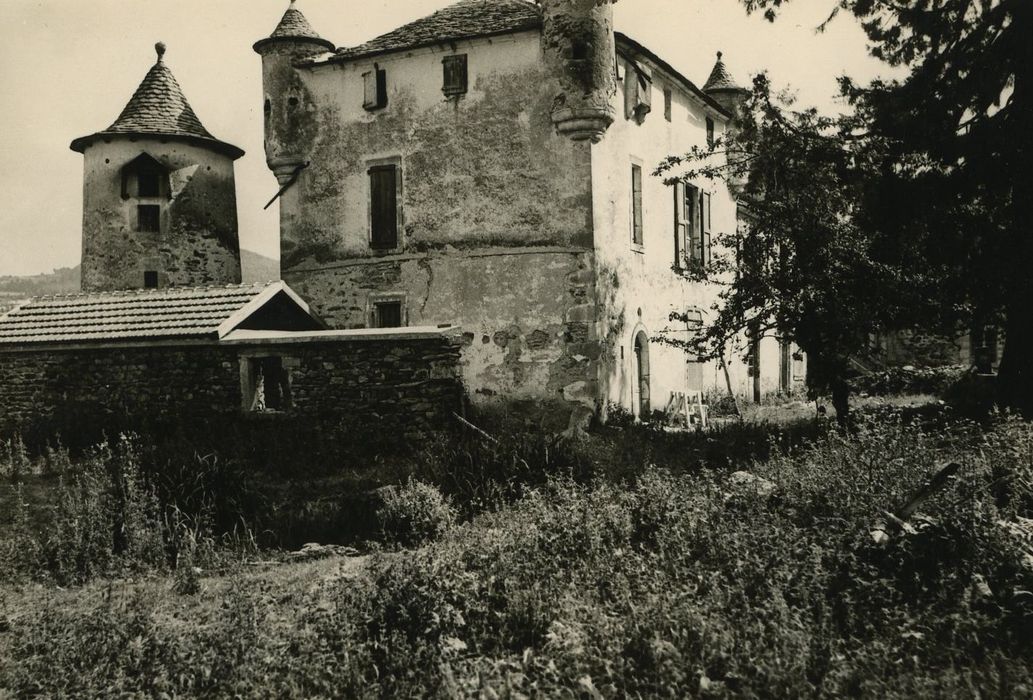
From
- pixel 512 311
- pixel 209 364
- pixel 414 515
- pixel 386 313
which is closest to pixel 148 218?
pixel 386 313

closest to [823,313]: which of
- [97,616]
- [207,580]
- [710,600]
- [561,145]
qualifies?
[561,145]

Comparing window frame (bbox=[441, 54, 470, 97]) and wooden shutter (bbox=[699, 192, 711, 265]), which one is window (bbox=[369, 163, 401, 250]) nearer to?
window frame (bbox=[441, 54, 470, 97])

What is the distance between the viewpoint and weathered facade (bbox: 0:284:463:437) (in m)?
12.6

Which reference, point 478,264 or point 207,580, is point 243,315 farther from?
point 207,580

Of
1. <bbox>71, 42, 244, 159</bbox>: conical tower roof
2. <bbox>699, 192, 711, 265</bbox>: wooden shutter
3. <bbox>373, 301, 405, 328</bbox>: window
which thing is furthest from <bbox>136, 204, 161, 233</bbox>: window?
<bbox>699, 192, 711, 265</bbox>: wooden shutter

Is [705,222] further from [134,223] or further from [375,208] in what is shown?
[134,223]

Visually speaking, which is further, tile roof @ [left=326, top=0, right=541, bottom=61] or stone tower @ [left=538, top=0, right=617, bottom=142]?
tile roof @ [left=326, top=0, right=541, bottom=61]

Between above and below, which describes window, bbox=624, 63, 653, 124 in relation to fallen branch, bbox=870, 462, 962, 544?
above

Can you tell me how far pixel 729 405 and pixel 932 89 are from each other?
8156mm

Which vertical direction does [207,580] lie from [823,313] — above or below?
below

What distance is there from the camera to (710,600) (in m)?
5.96

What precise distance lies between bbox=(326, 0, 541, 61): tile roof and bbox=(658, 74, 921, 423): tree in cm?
524

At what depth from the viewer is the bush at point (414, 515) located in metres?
8.67

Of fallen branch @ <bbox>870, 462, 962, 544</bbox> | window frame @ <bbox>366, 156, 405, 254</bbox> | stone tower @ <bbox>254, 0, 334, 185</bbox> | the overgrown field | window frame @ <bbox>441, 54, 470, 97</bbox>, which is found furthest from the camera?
stone tower @ <bbox>254, 0, 334, 185</bbox>
